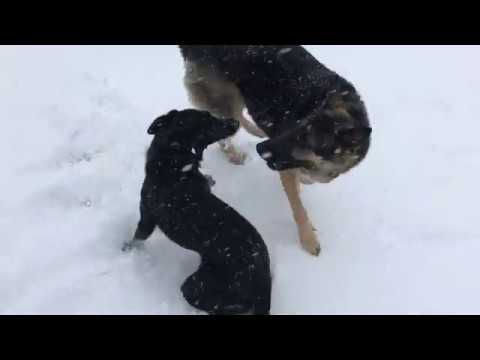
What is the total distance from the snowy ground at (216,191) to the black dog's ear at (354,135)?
1.05 m

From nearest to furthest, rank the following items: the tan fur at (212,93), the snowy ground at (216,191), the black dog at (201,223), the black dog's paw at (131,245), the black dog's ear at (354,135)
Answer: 1. the black dog at (201,223)
2. the black dog's ear at (354,135)
3. the snowy ground at (216,191)
4. the black dog's paw at (131,245)
5. the tan fur at (212,93)

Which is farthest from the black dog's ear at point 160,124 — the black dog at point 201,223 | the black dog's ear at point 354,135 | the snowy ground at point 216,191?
the black dog's ear at point 354,135

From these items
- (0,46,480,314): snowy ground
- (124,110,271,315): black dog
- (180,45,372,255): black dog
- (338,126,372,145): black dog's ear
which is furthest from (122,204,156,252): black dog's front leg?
(338,126,372,145): black dog's ear

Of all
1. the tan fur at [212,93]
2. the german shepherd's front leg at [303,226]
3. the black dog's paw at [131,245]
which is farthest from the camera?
the tan fur at [212,93]

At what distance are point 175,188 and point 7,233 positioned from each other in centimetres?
146

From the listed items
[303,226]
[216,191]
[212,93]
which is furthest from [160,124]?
[303,226]

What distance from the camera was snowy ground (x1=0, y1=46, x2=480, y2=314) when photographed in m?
3.73

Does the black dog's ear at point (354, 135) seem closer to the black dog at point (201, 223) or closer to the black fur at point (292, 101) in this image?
the black fur at point (292, 101)

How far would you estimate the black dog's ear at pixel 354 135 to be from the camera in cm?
346

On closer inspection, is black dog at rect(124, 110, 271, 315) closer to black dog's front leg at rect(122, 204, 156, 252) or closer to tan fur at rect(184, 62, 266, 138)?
black dog's front leg at rect(122, 204, 156, 252)

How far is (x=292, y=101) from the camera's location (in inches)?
148

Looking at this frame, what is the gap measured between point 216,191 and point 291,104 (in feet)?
3.83

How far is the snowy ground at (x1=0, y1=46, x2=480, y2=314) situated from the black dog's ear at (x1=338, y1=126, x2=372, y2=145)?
1048 mm
